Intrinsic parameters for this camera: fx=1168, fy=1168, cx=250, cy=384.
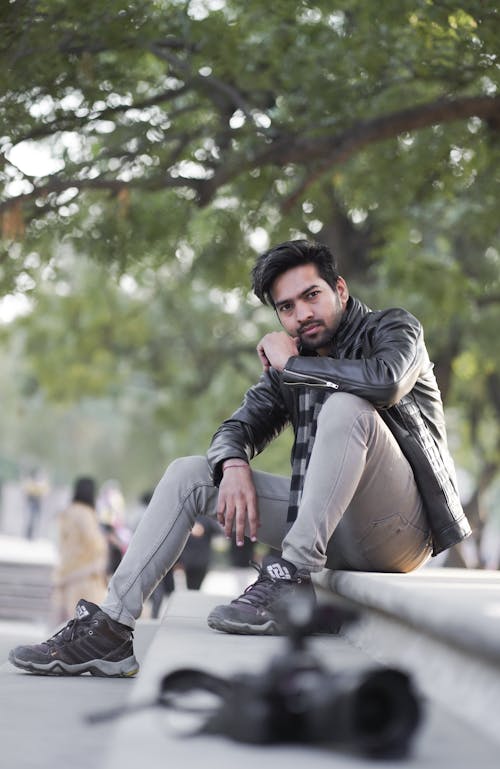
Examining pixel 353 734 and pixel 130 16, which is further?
pixel 130 16

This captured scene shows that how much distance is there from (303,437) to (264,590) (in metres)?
0.77

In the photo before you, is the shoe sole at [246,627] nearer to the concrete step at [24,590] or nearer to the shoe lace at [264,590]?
the shoe lace at [264,590]

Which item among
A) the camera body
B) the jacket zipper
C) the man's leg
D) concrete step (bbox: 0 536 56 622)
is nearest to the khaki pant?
the man's leg

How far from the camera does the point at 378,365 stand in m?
3.96

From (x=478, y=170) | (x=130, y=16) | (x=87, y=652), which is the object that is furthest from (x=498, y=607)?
(x=478, y=170)

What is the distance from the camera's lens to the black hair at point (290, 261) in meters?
4.40

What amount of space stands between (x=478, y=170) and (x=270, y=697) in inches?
281

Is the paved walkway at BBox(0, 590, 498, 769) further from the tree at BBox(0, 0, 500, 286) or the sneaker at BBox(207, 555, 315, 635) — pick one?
the tree at BBox(0, 0, 500, 286)

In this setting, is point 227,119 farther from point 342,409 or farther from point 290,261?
point 342,409

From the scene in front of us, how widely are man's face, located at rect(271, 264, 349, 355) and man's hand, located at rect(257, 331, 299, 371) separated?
2.0 inches

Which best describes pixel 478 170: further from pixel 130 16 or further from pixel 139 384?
pixel 139 384

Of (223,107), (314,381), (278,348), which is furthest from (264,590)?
(223,107)

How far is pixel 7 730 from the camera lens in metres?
2.89

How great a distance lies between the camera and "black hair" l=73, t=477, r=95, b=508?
1286 centimetres
